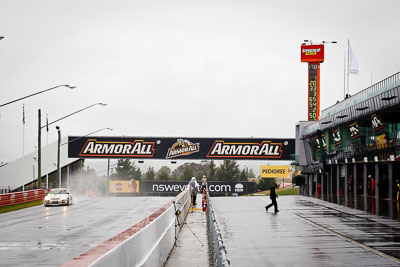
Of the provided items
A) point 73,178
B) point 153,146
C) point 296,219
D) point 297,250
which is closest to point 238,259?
point 297,250

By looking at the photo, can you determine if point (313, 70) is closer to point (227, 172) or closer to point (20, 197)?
point (20, 197)

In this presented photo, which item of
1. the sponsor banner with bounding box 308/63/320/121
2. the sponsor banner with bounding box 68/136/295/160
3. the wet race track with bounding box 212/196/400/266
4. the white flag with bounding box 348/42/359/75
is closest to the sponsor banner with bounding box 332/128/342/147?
Answer: the white flag with bounding box 348/42/359/75

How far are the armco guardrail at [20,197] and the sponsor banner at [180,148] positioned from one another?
20071mm

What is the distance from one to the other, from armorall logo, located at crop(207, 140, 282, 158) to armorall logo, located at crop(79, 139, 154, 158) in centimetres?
764

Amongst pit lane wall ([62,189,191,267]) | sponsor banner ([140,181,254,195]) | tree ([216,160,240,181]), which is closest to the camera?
pit lane wall ([62,189,191,267])

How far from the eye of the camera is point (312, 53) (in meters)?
82.9

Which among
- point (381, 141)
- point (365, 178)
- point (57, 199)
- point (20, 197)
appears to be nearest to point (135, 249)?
point (57, 199)

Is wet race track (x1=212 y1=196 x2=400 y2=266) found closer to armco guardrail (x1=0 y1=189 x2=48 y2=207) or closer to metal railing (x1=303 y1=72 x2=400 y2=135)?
metal railing (x1=303 y1=72 x2=400 y2=135)

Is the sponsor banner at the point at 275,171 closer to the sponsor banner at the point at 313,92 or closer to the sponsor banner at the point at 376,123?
the sponsor banner at the point at 313,92

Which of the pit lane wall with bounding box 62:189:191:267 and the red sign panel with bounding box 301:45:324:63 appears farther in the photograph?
the red sign panel with bounding box 301:45:324:63

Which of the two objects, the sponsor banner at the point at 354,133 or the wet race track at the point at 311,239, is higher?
the sponsor banner at the point at 354,133

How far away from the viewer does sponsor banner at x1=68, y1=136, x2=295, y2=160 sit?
71000 mm

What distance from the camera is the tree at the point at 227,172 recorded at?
14112 cm

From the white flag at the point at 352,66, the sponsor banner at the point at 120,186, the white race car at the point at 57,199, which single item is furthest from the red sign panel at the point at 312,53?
the white race car at the point at 57,199
